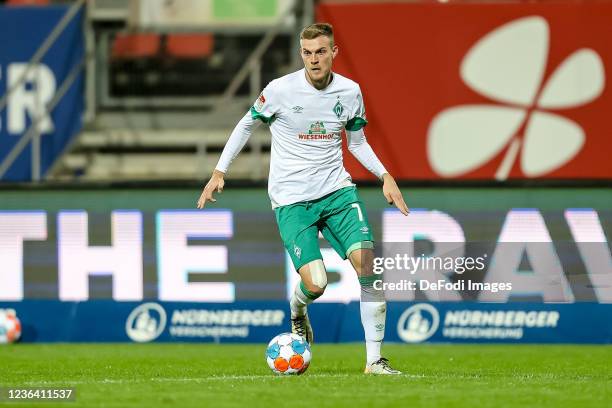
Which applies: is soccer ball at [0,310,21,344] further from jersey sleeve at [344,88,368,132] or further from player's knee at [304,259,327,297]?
jersey sleeve at [344,88,368,132]

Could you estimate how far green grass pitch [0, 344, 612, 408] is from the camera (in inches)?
338

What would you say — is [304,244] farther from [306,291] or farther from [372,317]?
[372,317]

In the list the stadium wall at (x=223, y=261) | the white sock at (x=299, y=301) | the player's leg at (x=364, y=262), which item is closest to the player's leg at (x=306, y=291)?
the white sock at (x=299, y=301)

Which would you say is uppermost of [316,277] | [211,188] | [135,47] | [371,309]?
[135,47]

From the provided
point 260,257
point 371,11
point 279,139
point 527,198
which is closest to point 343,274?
point 260,257

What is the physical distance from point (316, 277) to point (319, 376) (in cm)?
77

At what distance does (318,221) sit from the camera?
10.6 m

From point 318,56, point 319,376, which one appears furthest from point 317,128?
point 319,376

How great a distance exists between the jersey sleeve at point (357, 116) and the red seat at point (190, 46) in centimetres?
926

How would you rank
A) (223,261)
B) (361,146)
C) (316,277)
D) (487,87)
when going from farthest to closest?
Answer: (487,87), (223,261), (361,146), (316,277)

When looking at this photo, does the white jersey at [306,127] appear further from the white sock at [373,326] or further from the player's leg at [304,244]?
the white sock at [373,326]

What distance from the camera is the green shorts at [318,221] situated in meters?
10.5

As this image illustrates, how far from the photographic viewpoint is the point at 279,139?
10.7 metres

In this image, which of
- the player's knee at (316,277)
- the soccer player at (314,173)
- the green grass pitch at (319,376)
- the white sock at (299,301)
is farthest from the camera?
the white sock at (299,301)
